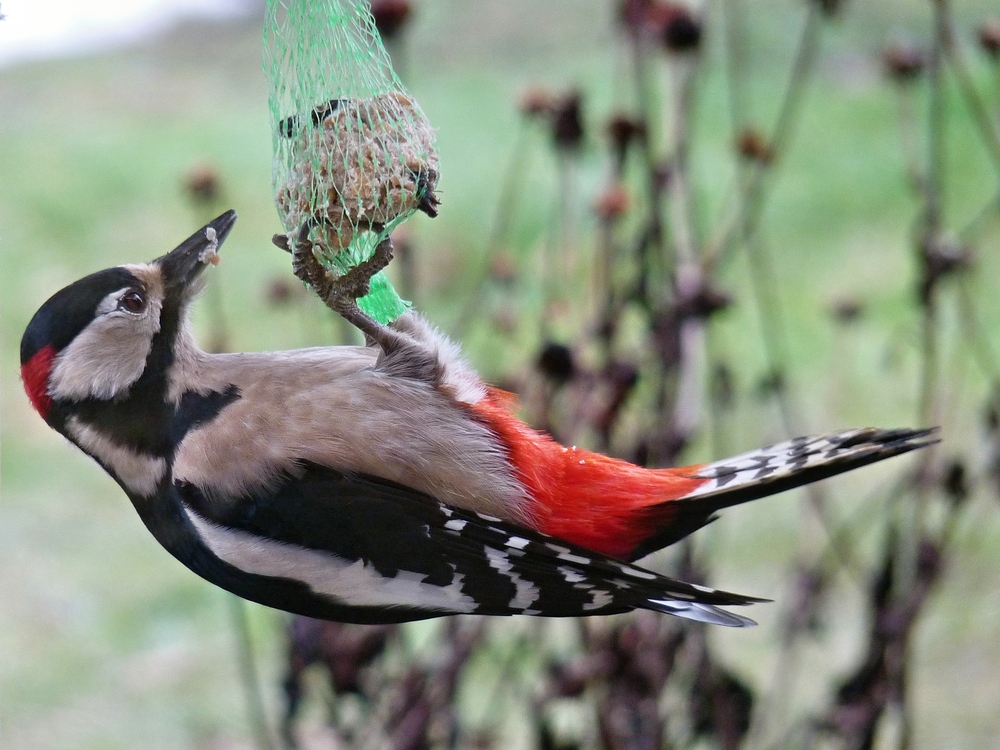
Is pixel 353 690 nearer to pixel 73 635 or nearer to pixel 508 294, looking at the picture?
pixel 508 294

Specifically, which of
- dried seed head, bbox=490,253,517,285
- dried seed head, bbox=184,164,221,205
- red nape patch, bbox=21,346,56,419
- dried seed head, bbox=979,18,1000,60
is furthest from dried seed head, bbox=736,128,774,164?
red nape patch, bbox=21,346,56,419

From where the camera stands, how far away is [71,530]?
5.15m

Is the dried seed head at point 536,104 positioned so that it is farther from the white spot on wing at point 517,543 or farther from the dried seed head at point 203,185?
the white spot on wing at point 517,543

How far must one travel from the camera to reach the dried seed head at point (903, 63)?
2.55 m

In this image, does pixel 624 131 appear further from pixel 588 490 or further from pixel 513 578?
pixel 513 578

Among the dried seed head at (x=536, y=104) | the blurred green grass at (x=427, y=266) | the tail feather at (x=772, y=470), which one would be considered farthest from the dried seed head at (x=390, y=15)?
the tail feather at (x=772, y=470)

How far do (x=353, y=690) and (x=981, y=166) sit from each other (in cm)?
518

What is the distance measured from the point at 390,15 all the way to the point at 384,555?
1.09 metres

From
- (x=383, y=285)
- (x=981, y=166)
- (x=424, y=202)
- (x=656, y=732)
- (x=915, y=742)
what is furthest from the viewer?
(x=981, y=166)

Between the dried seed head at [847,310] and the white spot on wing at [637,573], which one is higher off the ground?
the dried seed head at [847,310]

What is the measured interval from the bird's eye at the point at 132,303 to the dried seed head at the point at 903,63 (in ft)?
5.39

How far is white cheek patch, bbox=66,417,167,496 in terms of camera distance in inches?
71.8

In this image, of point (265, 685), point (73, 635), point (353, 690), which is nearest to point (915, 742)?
point (353, 690)

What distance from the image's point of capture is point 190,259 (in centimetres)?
180
